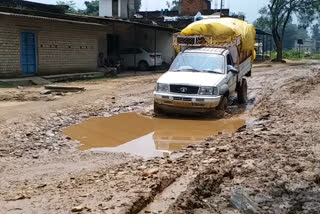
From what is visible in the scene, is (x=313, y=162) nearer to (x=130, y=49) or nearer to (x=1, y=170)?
(x=1, y=170)

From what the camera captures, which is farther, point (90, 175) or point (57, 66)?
point (57, 66)

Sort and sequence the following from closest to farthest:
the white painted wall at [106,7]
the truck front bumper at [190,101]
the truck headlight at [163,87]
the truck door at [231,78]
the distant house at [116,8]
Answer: the truck front bumper at [190,101]
the truck headlight at [163,87]
the truck door at [231,78]
the distant house at [116,8]
the white painted wall at [106,7]

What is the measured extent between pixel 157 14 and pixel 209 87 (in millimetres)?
41095

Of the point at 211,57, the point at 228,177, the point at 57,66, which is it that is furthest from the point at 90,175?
the point at 57,66

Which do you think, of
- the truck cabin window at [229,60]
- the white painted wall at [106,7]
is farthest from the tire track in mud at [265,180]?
the white painted wall at [106,7]

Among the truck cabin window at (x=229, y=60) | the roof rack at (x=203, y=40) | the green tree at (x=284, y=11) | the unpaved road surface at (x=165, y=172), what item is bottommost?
the unpaved road surface at (x=165, y=172)

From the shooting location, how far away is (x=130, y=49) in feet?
99.2

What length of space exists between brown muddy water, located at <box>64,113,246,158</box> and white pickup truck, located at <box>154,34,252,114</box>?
0.45 m

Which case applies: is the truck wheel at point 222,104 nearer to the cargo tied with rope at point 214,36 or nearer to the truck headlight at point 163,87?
the truck headlight at point 163,87

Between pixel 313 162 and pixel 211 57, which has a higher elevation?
pixel 211 57

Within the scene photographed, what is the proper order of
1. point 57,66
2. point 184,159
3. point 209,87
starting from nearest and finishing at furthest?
1. point 184,159
2. point 209,87
3. point 57,66

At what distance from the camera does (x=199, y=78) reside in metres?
11.1

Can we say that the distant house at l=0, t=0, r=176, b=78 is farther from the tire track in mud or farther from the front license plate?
the tire track in mud

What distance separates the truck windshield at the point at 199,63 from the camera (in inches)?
464
